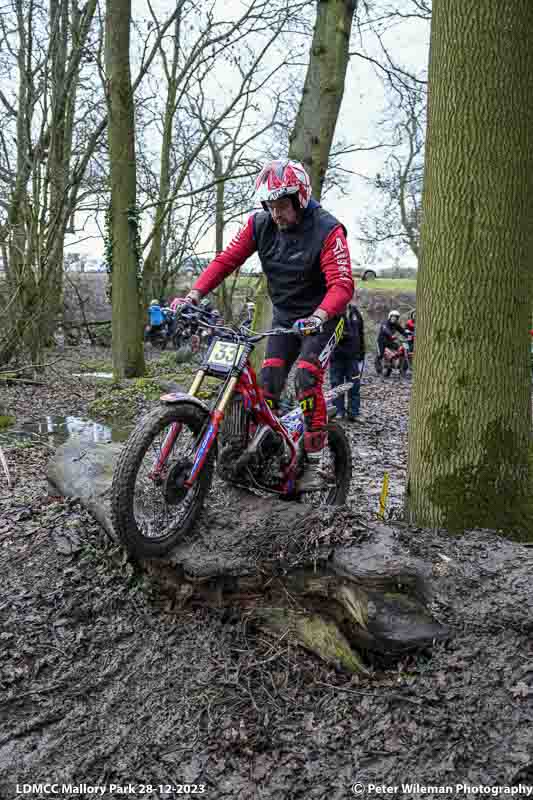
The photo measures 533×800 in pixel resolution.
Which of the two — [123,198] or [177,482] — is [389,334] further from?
[177,482]

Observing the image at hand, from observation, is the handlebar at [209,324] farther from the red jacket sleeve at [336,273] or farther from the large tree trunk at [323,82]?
the large tree trunk at [323,82]

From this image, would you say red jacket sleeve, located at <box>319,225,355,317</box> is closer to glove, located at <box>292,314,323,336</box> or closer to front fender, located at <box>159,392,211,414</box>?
glove, located at <box>292,314,323,336</box>

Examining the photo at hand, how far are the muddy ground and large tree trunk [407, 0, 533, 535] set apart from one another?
1.30ft

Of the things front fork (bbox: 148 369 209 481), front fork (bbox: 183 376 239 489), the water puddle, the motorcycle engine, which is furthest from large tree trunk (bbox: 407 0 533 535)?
the water puddle

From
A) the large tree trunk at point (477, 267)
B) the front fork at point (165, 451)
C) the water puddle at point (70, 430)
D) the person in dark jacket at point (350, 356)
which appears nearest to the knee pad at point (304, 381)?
the large tree trunk at point (477, 267)

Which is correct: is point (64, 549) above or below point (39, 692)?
above

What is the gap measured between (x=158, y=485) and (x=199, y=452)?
0.29 meters

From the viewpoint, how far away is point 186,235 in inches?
1001

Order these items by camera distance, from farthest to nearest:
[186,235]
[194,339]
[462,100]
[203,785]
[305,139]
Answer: [186,235] → [194,339] → [305,139] → [462,100] → [203,785]

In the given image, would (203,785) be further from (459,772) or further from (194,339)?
(194,339)

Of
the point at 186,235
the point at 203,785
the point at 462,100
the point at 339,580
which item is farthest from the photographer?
the point at 186,235

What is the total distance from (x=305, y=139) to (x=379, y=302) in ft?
66.6

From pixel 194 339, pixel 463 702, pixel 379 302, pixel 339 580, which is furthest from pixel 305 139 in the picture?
pixel 379 302

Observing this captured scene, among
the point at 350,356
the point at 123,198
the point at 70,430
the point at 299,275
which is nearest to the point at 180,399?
the point at 299,275
